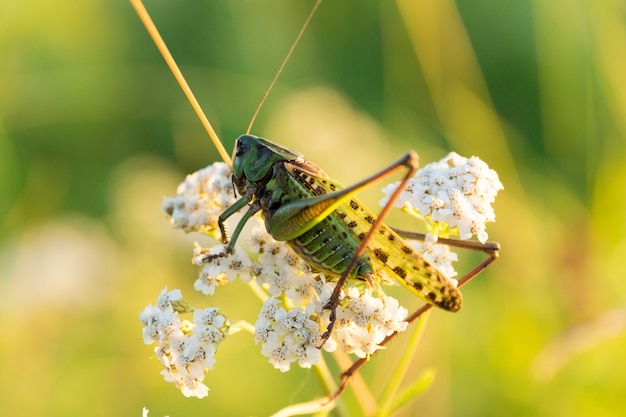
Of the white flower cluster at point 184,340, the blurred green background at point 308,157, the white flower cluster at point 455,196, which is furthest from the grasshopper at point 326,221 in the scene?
the blurred green background at point 308,157

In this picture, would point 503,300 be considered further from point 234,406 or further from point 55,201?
point 55,201

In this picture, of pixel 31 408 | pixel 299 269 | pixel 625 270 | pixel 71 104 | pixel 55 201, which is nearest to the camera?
pixel 299 269

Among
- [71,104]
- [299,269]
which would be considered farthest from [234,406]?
[71,104]

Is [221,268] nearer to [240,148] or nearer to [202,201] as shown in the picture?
[202,201]

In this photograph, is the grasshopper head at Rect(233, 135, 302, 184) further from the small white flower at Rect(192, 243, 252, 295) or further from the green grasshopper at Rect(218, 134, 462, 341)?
the small white flower at Rect(192, 243, 252, 295)

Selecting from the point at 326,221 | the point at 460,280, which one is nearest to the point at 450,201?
the point at 460,280

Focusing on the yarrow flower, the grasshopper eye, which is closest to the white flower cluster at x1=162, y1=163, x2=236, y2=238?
the yarrow flower

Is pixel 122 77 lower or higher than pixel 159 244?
higher
